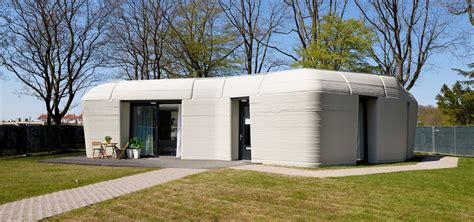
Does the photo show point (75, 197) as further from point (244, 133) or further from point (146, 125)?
point (146, 125)

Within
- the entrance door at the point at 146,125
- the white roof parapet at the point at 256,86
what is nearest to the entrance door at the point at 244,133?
the white roof parapet at the point at 256,86

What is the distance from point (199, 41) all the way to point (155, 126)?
12938mm

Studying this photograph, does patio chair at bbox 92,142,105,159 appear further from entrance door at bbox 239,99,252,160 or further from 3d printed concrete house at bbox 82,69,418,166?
entrance door at bbox 239,99,252,160

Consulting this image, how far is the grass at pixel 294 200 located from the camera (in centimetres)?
707

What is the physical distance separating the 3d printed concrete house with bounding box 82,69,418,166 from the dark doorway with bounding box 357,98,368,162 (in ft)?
0.13

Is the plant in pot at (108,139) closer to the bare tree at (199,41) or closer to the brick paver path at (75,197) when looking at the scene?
the brick paver path at (75,197)

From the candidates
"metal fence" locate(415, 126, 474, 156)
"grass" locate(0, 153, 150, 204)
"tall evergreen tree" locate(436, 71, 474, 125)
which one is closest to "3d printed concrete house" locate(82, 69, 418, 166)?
"grass" locate(0, 153, 150, 204)

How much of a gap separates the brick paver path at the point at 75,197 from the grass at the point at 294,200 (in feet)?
1.36

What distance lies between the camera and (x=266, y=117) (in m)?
15.3

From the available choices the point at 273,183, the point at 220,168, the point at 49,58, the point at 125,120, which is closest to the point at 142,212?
the point at 273,183

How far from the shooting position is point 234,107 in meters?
16.7

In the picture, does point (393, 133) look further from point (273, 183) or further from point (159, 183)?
point (159, 183)

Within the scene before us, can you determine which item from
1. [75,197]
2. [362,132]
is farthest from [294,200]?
[362,132]

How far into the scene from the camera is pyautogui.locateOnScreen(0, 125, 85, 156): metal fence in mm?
21453
